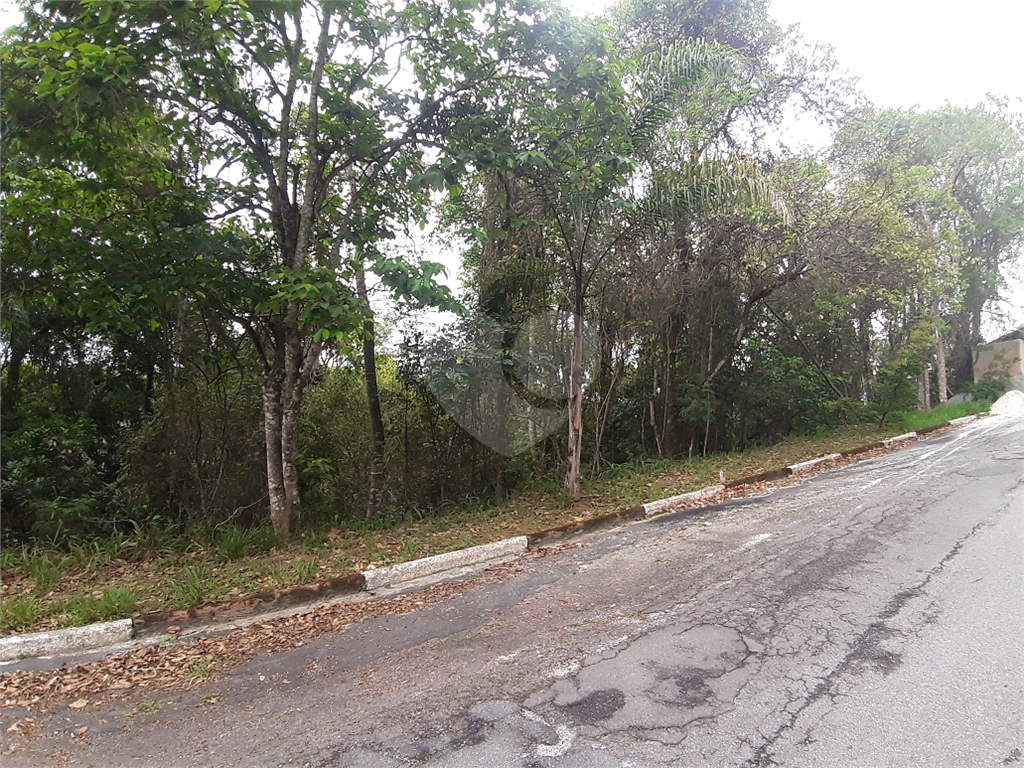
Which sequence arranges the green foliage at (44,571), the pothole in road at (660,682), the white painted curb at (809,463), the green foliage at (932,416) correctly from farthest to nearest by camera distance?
the green foliage at (932,416) → the white painted curb at (809,463) → the green foliage at (44,571) → the pothole in road at (660,682)

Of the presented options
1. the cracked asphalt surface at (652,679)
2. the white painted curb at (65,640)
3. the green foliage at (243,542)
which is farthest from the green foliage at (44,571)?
the cracked asphalt surface at (652,679)

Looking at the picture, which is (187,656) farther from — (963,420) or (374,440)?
(963,420)

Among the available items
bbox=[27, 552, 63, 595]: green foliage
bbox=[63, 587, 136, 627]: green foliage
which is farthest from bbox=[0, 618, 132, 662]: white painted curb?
bbox=[27, 552, 63, 595]: green foliage

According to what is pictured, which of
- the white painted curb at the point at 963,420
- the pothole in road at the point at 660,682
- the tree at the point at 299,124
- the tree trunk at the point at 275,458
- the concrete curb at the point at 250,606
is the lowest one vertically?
the white painted curb at the point at 963,420

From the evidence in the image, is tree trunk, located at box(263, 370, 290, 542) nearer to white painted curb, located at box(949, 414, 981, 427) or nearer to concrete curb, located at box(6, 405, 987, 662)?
concrete curb, located at box(6, 405, 987, 662)

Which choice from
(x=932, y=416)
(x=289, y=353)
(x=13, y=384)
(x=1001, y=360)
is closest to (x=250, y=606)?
(x=289, y=353)

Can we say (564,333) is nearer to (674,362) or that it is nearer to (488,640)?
(674,362)

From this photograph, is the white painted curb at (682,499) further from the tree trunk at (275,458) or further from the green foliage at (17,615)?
the green foliage at (17,615)

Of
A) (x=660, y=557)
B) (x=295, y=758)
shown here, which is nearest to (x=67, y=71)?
(x=295, y=758)

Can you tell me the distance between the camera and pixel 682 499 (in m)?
8.59

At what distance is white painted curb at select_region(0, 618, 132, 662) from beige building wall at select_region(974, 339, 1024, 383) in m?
32.2

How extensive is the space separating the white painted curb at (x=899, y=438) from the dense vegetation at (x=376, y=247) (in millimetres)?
3143

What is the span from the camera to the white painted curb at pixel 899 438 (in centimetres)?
1389

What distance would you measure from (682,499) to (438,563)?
4052mm
